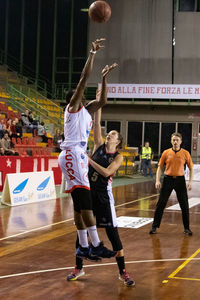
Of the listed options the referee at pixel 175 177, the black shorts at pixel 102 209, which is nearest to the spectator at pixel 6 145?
the referee at pixel 175 177

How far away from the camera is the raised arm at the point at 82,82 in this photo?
18.6ft

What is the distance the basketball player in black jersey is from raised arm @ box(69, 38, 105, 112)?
65 cm

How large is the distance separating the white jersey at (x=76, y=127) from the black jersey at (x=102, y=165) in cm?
59

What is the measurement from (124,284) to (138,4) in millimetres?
30473

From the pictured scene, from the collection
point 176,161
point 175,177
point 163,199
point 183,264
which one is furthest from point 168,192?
point 183,264

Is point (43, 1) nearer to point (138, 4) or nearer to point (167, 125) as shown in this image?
point (138, 4)

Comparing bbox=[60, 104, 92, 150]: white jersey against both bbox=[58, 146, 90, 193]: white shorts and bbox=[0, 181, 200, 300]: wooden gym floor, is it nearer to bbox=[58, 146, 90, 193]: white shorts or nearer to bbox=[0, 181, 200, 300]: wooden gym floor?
bbox=[58, 146, 90, 193]: white shorts

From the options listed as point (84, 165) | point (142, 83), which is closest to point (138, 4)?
point (142, 83)

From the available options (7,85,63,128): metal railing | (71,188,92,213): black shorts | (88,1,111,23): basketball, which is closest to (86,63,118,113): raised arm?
(71,188,92,213): black shorts

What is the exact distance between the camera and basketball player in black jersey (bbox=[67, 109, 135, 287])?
20.4ft

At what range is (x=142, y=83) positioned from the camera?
112 feet

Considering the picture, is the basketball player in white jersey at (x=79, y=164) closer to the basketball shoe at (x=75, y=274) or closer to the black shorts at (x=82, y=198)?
the black shorts at (x=82, y=198)

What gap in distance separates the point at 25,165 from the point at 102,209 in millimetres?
11767

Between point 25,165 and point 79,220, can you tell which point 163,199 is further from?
point 25,165
